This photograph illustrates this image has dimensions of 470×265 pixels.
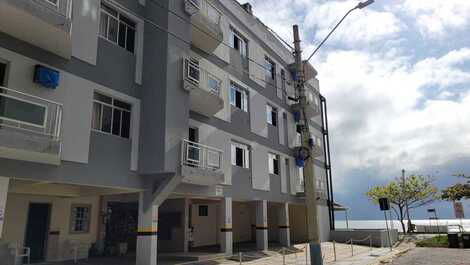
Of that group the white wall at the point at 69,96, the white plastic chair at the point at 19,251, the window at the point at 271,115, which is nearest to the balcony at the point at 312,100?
the window at the point at 271,115

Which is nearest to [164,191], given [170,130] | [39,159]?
[170,130]

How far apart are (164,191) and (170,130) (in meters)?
2.42

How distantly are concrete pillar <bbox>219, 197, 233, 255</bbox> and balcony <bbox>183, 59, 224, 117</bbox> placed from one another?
4876mm

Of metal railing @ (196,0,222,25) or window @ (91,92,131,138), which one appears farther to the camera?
metal railing @ (196,0,222,25)

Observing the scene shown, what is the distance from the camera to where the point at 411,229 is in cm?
4500

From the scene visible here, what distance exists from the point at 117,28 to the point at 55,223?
364 inches

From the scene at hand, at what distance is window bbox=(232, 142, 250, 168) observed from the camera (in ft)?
73.0

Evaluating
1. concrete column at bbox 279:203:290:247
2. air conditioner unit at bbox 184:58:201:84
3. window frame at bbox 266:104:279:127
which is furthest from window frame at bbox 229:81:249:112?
concrete column at bbox 279:203:290:247

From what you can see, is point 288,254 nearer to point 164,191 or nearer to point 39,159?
point 164,191

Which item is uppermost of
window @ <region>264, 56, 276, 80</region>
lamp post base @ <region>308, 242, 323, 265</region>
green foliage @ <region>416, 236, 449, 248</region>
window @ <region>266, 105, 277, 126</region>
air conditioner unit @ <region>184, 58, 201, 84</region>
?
window @ <region>264, 56, 276, 80</region>

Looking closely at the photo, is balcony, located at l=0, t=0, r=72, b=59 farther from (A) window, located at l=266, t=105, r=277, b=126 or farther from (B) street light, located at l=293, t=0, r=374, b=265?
(A) window, located at l=266, t=105, r=277, b=126

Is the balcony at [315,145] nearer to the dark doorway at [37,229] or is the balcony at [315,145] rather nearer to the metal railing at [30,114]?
the dark doorway at [37,229]

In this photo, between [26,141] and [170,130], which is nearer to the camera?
[26,141]

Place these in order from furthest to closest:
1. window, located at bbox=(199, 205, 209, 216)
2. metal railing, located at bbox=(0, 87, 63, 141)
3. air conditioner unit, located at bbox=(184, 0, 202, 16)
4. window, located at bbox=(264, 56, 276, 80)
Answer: window, located at bbox=(264, 56, 276, 80)
window, located at bbox=(199, 205, 209, 216)
air conditioner unit, located at bbox=(184, 0, 202, 16)
metal railing, located at bbox=(0, 87, 63, 141)
